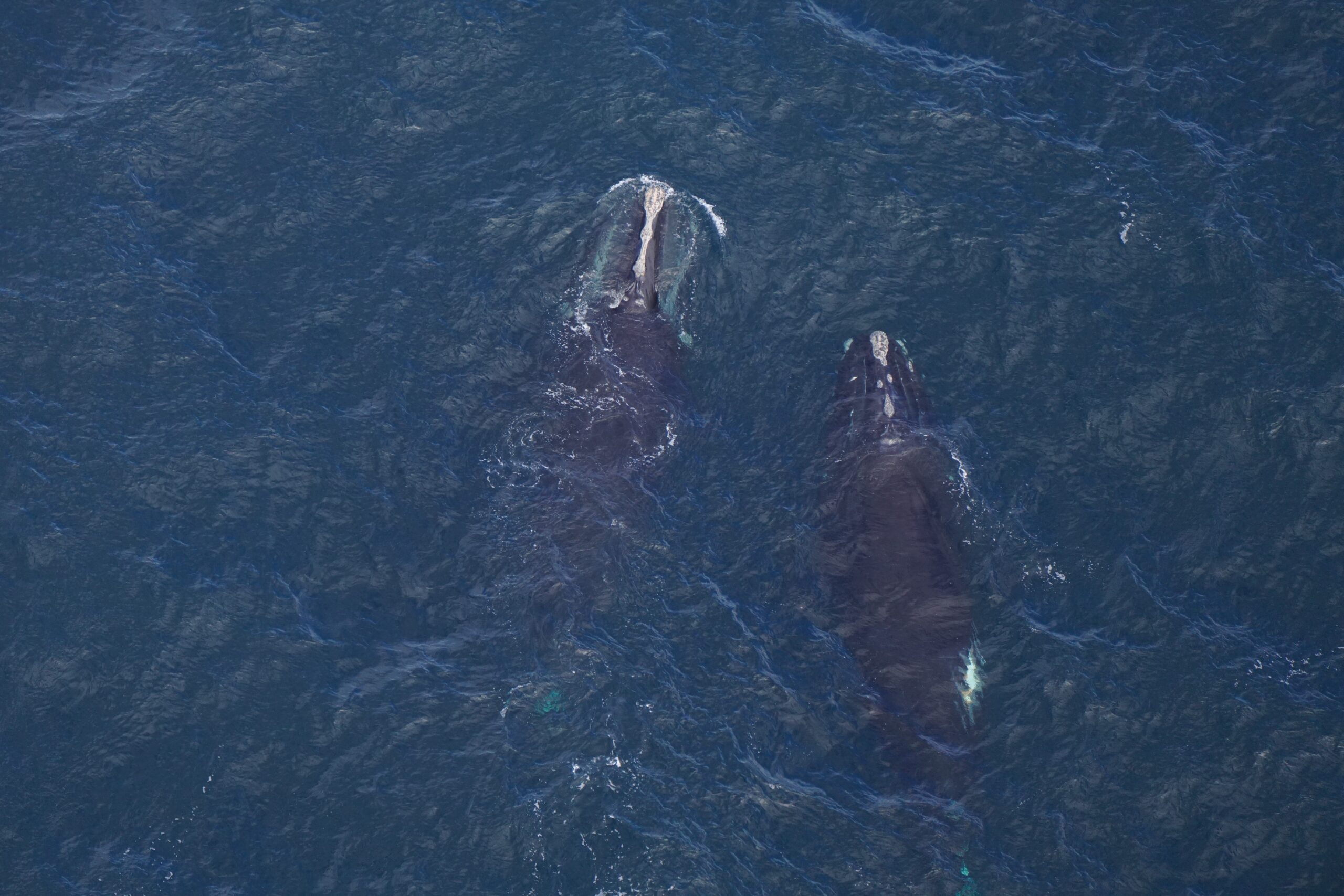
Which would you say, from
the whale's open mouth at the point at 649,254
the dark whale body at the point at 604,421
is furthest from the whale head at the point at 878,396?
the whale's open mouth at the point at 649,254

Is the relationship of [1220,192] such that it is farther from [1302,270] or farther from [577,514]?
[577,514]

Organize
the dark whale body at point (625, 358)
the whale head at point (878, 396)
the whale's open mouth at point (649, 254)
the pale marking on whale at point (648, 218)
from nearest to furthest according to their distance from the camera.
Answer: the dark whale body at point (625, 358), the whale head at point (878, 396), the whale's open mouth at point (649, 254), the pale marking on whale at point (648, 218)

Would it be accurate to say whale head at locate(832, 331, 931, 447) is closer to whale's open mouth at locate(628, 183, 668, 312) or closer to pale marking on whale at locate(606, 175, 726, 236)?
pale marking on whale at locate(606, 175, 726, 236)

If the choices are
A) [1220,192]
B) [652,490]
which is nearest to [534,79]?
[652,490]

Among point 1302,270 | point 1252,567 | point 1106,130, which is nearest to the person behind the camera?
point 1252,567

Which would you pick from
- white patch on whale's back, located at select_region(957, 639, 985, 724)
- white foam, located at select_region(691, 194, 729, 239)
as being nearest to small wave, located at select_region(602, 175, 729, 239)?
white foam, located at select_region(691, 194, 729, 239)

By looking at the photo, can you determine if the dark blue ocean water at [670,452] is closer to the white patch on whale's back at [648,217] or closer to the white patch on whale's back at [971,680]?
the white patch on whale's back at [971,680]
